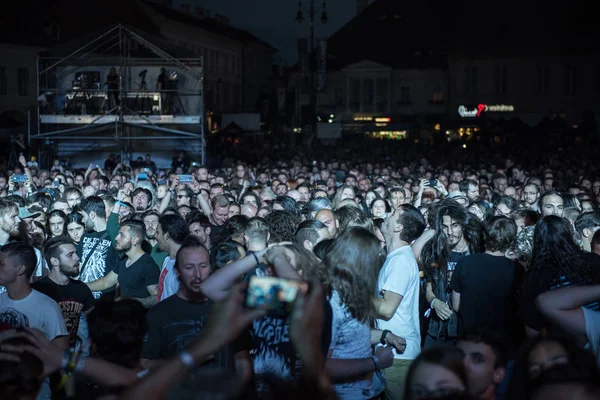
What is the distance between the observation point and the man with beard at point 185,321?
4.34 meters

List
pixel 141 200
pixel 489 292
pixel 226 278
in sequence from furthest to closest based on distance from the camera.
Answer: pixel 141 200 → pixel 489 292 → pixel 226 278

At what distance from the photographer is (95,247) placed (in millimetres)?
7973

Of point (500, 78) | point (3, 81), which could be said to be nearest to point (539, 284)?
point (3, 81)

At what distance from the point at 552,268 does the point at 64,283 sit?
12.3ft

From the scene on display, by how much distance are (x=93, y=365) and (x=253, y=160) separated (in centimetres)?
3129

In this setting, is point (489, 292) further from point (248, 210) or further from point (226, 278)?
point (248, 210)

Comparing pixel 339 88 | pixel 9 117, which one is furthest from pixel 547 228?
pixel 339 88

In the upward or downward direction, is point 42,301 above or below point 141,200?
below

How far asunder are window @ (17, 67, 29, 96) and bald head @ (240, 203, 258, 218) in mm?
35960

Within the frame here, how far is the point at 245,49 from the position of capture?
6781 centimetres

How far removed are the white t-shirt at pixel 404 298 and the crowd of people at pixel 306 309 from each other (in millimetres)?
14

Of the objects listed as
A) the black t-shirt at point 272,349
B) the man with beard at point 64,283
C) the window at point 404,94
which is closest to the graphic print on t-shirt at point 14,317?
the man with beard at point 64,283

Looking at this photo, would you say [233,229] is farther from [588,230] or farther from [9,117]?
[9,117]

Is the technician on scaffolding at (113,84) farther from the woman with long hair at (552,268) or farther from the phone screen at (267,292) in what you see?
the phone screen at (267,292)
